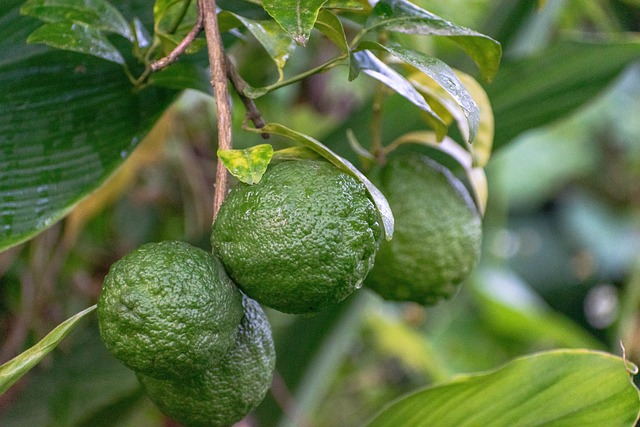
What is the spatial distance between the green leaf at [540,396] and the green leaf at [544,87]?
376mm

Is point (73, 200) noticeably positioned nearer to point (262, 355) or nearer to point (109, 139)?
point (109, 139)

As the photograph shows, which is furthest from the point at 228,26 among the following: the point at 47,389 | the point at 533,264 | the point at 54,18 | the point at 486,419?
the point at 533,264

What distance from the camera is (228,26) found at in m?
0.68

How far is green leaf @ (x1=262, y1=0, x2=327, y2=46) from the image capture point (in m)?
0.52

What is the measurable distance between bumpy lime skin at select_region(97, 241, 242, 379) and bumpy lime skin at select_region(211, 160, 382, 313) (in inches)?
1.1

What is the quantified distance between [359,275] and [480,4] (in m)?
1.05

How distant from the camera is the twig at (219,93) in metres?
0.54

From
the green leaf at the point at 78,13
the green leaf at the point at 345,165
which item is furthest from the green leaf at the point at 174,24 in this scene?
the green leaf at the point at 345,165

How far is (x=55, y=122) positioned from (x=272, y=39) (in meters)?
0.27

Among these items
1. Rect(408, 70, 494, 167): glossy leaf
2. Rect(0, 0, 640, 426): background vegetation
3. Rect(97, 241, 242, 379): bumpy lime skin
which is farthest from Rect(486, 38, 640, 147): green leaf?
Rect(97, 241, 242, 379): bumpy lime skin

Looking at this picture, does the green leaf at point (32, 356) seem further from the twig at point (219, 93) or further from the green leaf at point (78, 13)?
the green leaf at point (78, 13)

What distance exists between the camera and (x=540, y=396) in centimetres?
70

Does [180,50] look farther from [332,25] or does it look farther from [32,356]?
[32,356]

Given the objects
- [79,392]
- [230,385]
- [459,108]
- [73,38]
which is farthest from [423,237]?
[79,392]
